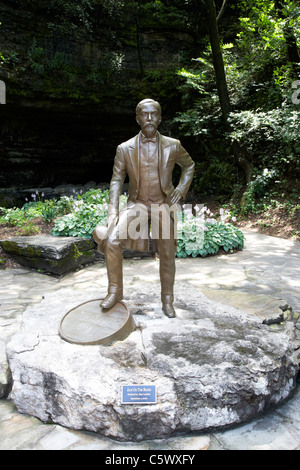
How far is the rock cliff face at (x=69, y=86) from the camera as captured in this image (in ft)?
31.1

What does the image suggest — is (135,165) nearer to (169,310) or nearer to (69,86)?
(169,310)

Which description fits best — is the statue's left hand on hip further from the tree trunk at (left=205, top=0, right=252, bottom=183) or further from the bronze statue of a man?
the tree trunk at (left=205, top=0, right=252, bottom=183)

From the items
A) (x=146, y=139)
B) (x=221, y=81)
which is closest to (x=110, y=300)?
(x=146, y=139)

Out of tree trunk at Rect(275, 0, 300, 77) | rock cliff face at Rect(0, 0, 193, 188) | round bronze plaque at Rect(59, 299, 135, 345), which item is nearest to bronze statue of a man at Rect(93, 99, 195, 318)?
round bronze plaque at Rect(59, 299, 135, 345)

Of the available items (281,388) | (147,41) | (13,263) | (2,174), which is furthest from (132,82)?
(281,388)

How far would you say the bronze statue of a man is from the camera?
9.76ft

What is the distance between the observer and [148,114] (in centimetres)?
295

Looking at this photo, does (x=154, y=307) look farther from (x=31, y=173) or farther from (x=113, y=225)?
(x=31, y=173)

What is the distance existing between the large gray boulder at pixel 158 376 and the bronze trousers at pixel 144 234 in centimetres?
45

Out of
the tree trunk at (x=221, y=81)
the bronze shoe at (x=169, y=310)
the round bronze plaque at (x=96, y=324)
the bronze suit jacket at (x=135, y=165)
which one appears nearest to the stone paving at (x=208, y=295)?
the round bronze plaque at (x=96, y=324)

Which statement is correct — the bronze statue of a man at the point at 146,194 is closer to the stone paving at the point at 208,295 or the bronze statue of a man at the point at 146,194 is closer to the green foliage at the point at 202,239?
the stone paving at the point at 208,295

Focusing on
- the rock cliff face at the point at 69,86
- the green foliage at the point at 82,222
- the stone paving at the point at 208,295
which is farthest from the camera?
the rock cliff face at the point at 69,86

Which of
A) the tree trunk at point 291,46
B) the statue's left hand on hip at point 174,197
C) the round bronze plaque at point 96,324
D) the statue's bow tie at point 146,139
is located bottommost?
the round bronze plaque at point 96,324
